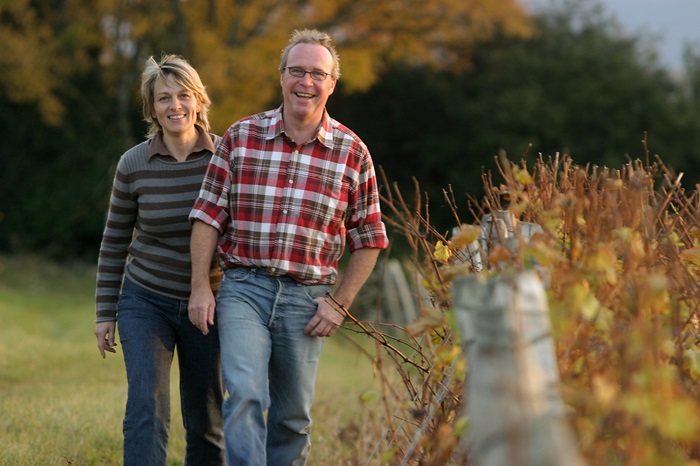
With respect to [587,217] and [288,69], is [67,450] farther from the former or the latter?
[587,217]

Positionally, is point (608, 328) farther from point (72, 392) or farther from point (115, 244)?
point (72, 392)

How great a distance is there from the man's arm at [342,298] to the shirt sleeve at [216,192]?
54 centimetres

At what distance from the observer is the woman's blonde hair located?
4641 millimetres

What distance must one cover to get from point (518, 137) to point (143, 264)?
2179cm

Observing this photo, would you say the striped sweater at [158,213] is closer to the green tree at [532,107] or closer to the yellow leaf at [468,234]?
the yellow leaf at [468,234]

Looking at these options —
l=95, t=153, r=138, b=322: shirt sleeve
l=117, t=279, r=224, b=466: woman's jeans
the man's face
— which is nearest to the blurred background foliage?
l=95, t=153, r=138, b=322: shirt sleeve

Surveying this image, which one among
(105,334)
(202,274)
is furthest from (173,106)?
(105,334)

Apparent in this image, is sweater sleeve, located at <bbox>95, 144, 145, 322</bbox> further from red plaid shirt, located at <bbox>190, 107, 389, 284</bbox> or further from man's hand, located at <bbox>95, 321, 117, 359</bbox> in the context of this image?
red plaid shirt, located at <bbox>190, 107, 389, 284</bbox>

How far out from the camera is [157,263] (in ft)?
15.1

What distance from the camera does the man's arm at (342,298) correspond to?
14.0 ft

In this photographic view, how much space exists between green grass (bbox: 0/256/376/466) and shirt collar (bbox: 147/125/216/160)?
1.84 m

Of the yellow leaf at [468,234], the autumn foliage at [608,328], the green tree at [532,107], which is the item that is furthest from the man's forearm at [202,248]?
the green tree at [532,107]

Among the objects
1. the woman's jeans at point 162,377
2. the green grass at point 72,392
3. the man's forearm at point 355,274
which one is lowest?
the green grass at point 72,392

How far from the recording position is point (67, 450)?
5875 millimetres
